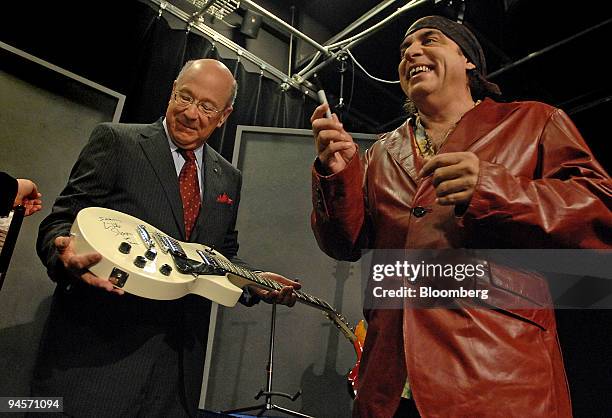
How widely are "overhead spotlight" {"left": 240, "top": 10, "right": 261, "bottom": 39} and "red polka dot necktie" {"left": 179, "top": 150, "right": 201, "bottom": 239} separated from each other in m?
3.25

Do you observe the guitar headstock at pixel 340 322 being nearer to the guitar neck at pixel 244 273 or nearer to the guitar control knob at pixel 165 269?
the guitar neck at pixel 244 273

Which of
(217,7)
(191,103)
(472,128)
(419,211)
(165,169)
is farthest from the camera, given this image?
(217,7)

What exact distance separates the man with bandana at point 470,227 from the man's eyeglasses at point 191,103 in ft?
3.78

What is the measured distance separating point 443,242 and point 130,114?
3371 millimetres

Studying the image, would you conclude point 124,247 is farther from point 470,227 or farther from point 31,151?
point 31,151

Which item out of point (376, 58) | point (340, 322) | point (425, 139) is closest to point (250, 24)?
point (376, 58)

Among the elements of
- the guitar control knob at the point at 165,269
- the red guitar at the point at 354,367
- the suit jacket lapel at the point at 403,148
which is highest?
the suit jacket lapel at the point at 403,148

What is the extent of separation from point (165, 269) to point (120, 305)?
0.23 meters

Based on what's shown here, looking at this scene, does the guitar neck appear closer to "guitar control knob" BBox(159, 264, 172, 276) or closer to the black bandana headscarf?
"guitar control knob" BBox(159, 264, 172, 276)

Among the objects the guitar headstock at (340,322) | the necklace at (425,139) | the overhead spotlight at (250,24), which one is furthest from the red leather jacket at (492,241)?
the overhead spotlight at (250,24)

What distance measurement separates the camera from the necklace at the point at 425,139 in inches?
51.3

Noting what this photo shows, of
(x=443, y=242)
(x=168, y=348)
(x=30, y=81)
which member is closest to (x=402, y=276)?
(x=443, y=242)

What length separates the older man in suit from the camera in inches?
59.6

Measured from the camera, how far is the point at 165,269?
1.60 m
